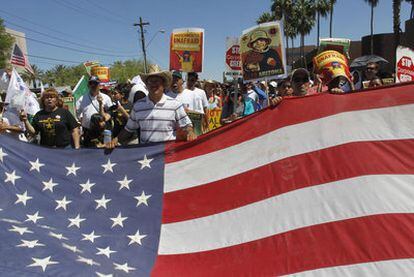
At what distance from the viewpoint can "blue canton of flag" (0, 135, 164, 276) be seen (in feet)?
10.5

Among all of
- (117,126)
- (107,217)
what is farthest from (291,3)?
(107,217)

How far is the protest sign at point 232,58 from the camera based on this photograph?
10.6 metres

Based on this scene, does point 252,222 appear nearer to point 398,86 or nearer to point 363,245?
point 363,245

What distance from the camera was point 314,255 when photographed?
312 cm

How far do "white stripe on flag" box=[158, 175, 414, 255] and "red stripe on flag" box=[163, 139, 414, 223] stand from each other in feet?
0.21

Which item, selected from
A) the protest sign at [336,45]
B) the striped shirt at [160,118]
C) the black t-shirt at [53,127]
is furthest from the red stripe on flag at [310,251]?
the protest sign at [336,45]

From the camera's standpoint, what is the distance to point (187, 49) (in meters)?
9.20

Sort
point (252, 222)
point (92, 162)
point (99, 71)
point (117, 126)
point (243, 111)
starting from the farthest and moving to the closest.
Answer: point (99, 71)
point (243, 111)
point (117, 126)
point (92, 162)
point (252, 222)

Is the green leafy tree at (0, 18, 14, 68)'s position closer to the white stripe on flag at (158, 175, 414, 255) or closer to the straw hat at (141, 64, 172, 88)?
the straw hat at (141, 64, 172, 88)

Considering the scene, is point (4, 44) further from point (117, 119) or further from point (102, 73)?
point (117, 119)

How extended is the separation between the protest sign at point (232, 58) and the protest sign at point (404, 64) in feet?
13.5

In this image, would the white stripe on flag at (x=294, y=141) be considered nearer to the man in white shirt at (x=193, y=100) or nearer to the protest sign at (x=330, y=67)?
the protest sign at (x=330, y=67)

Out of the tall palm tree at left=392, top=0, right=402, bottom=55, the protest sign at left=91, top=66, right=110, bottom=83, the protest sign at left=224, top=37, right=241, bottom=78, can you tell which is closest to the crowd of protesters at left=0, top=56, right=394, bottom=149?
the protest sign at left=224, top=37, right=241, bottom=78

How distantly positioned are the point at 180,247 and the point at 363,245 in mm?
1414
